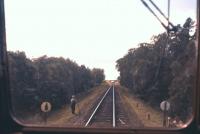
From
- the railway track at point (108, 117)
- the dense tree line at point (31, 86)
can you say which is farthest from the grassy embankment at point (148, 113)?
the dense tree line at point (31, 86)

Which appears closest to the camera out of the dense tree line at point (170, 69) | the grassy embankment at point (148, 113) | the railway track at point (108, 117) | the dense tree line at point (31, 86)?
the dense tree line at point (170, 69)

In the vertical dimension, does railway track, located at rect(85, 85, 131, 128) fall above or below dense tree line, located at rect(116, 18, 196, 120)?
below

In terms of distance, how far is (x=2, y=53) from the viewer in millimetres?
3045

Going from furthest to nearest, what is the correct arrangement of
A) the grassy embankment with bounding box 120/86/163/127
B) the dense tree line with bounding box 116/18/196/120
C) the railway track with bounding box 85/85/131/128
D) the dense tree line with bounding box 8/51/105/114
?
the grassy embankment with bounding box 120/86/163/127 → the railway track with bounding box 85/85/131/128 → the dense tree line with bounding box 8/51/105/114 → the dense tree line with bounding box 116/18/196/120

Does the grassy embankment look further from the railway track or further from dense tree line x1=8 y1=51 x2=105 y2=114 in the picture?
dense tree line x1=8 y1=51 x2=105 y2=114

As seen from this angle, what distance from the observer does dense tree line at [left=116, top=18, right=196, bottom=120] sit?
9.95ft

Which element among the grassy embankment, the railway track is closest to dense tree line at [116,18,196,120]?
the grassy embankment

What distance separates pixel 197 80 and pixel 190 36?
34 centimetres

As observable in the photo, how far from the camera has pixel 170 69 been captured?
487 centimetres

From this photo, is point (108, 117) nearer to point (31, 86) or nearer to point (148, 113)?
point (148, 113)

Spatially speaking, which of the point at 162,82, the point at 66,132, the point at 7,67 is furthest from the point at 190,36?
the point at 162,82

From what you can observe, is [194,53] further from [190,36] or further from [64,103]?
[64,103]

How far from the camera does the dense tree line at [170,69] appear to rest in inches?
119

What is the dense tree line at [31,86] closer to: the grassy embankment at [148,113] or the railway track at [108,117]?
the railway track at [108,117]
